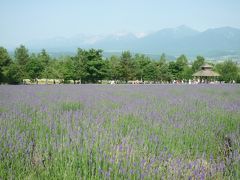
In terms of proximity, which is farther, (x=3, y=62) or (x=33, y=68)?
(x=33, y=68)

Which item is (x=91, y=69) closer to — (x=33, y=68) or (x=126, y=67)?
(x=33, y=68)

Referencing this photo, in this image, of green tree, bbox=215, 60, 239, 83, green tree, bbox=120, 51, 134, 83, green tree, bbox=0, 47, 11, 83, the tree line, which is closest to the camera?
green tree, bbox=0, 47, 11, 83

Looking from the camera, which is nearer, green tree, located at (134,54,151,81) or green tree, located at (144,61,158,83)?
green tree, located at (134,54,151,81)

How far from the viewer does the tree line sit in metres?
32.7

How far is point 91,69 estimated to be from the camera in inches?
1495

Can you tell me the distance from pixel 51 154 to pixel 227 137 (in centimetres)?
238

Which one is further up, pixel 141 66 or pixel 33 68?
pixel 141 66

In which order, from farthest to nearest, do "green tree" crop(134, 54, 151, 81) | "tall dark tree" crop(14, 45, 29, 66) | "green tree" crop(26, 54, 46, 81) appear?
1. "green tree" crop(134, 54, 151, 81)
2. "green tree" crop(26, 54, 46, 81)
3. "tall dark tree" crop(14, 45, 29, 66)

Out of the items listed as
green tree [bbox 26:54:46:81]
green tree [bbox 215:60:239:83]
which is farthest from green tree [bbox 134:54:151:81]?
green tree [bbox 26:54:46:81]

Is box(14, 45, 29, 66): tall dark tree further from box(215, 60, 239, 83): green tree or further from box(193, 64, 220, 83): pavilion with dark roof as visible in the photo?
box(215, 60, 239, 83): green tree

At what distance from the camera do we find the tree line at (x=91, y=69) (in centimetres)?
3273

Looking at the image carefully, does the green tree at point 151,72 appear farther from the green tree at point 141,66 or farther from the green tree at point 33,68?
the green tree at point 33,68

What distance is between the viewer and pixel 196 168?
242 cm

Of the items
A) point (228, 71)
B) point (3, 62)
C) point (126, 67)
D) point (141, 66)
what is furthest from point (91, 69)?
point (228, 71)
